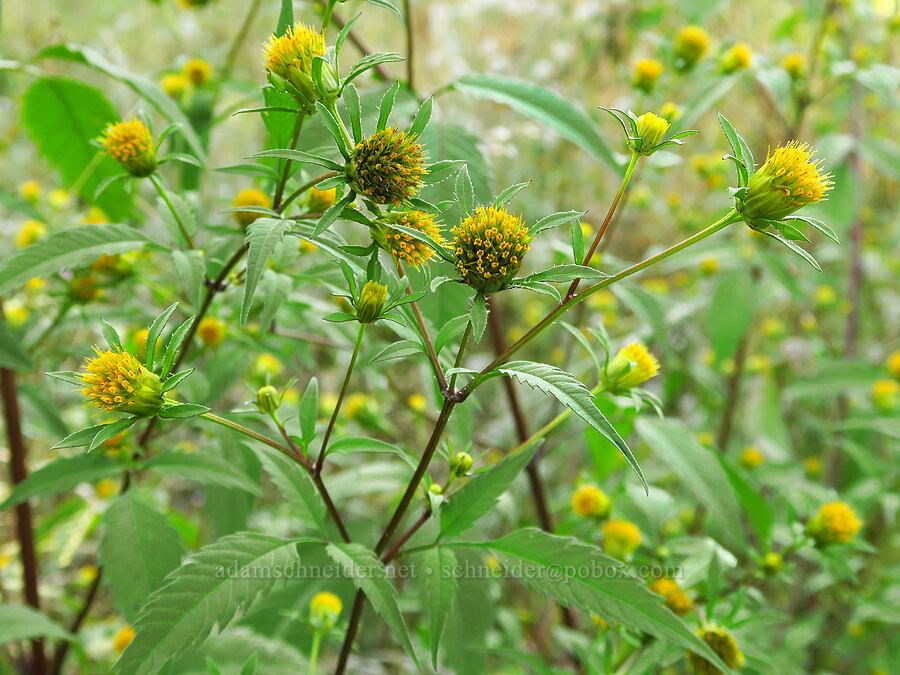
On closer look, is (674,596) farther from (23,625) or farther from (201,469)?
(23,625)

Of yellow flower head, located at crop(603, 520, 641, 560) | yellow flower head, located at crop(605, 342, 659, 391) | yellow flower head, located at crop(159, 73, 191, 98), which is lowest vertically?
yellow flower head, located at crop(603, 520, 641, 560)

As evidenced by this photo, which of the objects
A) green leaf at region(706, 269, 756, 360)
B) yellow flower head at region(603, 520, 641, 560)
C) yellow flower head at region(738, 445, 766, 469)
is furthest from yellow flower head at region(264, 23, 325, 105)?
yellow flower head at region(738, 445, 766, 469)

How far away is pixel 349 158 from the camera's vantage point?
43 cm

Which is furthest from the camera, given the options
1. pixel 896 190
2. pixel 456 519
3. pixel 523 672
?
A: pixel 896 190

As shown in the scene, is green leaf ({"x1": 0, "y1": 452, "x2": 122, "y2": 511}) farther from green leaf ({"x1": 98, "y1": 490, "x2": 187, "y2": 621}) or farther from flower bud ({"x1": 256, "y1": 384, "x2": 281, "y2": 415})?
flower bud ({"x1": 256, "y1": 384, "x2": 281, "y2": 415})

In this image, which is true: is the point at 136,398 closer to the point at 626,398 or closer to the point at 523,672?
the point at 626,398

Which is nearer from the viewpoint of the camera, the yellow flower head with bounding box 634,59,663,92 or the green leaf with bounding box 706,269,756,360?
the yellow flower head with bounding box 634,59,663,92

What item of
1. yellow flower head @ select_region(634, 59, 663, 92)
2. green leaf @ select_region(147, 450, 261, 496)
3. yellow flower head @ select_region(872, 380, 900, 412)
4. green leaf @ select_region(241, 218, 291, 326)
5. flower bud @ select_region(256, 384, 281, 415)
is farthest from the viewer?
yellow flower head @ select_region(872, 380, 900, 412)

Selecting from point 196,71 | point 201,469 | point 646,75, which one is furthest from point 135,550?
point 646,75

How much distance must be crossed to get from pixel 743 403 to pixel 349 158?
5.29 ft

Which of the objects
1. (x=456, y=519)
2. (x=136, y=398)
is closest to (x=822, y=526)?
(x=456, y=519)

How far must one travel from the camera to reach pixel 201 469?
624mm

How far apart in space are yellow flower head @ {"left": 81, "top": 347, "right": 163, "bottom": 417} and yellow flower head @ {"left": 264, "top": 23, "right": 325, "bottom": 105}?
0.22m

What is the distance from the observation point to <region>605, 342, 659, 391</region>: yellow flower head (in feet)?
1.89
